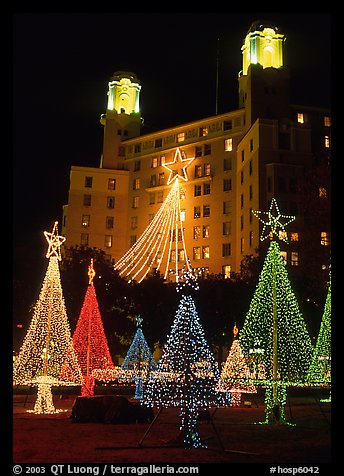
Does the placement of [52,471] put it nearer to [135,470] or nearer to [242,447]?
[135,470]

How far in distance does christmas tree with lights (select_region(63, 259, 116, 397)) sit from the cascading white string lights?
35891 millimetres

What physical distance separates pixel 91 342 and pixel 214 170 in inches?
1624

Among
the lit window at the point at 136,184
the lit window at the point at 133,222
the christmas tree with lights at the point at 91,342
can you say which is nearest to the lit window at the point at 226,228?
the lit window at the point at 133,222

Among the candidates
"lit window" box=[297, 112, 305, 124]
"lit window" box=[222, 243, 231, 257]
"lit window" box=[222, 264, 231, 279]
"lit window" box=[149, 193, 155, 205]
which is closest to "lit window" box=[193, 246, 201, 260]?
"lit window" box=[222, 243, 231, 257]

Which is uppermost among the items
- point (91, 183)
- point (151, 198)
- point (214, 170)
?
point (91, 183)

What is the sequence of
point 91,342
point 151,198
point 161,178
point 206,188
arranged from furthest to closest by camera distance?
point 151,198, point 161,178, point 206,188, point 91,342

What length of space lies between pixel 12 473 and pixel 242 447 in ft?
21.7

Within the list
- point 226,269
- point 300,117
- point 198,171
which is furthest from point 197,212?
point 300,117

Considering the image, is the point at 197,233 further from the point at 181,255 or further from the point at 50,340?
the point at 50,340

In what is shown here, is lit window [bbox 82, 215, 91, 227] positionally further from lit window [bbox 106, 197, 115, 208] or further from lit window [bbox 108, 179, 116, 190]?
lit window [bbox 108, 179, 116, 190]

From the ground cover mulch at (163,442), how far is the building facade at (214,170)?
32896mm

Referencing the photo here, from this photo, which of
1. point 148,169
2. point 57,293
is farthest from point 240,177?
point 57,293

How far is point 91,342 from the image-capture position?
26.8 meters

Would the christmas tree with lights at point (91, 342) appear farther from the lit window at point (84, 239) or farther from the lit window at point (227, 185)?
the lit window at point (84, 239)
